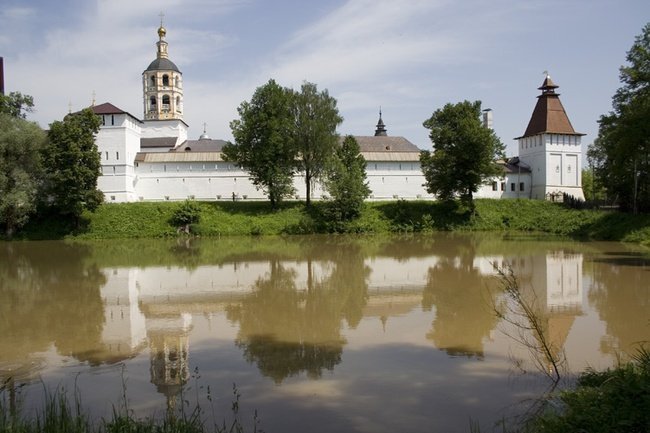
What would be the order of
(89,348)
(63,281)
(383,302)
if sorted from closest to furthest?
1. (89,348)
2. (383,302)
3. (63,281)

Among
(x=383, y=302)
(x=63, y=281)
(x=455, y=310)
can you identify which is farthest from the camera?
(x=63, y=281)

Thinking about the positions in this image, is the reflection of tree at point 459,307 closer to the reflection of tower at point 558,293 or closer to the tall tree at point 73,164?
the reflection of tower at point 558,293

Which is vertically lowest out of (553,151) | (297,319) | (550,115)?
(297,319)

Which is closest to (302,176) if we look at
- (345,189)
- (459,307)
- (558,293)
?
(345,189)

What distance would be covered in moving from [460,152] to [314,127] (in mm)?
10043

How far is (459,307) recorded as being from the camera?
1207 centimetres

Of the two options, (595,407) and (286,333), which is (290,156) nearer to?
(286,333)

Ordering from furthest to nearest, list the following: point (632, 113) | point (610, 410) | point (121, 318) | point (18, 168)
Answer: point (18, 168), point (632, 113), point (121, 318), point (610, 410)

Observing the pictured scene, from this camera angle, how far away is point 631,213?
1243 inches

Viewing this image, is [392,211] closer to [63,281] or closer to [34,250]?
[34,250]

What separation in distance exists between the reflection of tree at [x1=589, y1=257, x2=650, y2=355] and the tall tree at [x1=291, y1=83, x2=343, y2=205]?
2261 centimetres

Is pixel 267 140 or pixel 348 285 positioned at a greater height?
pixel 267 140

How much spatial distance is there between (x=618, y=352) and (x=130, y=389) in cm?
710

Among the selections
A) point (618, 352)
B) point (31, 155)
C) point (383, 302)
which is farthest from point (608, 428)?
point (31, 155)
